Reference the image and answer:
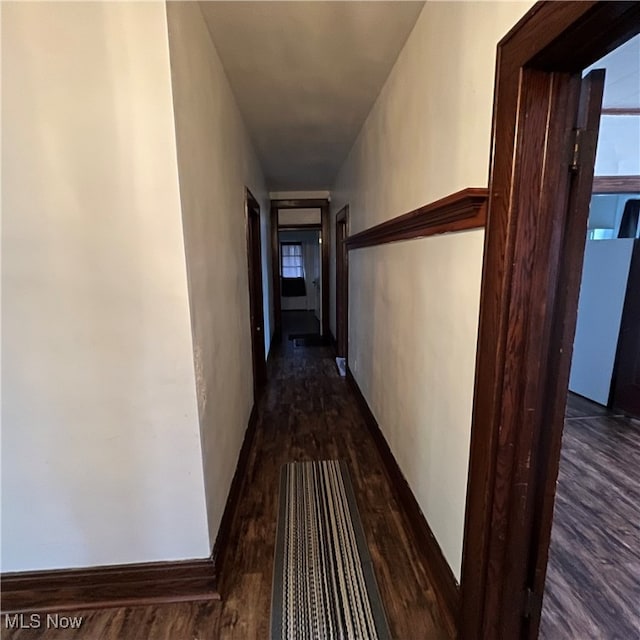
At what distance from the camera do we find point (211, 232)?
5.70 ft

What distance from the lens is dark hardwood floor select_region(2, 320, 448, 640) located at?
1419 mm

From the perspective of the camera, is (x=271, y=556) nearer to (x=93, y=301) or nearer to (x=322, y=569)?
(x=322, y=569)

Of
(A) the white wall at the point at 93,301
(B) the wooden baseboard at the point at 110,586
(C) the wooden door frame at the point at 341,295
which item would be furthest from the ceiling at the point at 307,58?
(B) the wooden baseboard at the point at 110,586

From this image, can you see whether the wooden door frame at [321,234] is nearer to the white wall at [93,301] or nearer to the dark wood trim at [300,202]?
the dark wood trim at [300,202]

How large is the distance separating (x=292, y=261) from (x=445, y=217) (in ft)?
31.9

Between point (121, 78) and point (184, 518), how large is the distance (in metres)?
1.67

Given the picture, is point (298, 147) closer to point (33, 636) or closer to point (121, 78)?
point (121, 78)

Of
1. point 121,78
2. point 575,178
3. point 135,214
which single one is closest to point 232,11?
point 121,78

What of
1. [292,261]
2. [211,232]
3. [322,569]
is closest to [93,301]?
[211,232]

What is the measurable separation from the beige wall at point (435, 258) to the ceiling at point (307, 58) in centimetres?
15

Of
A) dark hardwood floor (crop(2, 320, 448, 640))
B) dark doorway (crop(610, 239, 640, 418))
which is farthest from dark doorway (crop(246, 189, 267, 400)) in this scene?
dark doorway (crop(610, 239, 640, 418))

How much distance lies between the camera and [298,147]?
3.54 m

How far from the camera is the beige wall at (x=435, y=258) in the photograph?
121 centimetres

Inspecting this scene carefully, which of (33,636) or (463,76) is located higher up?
(463,76)
